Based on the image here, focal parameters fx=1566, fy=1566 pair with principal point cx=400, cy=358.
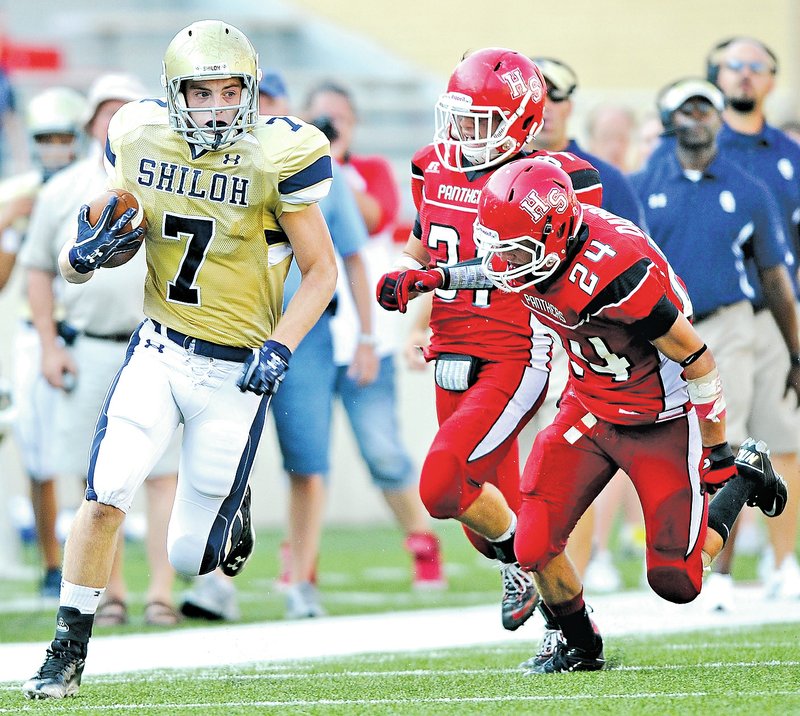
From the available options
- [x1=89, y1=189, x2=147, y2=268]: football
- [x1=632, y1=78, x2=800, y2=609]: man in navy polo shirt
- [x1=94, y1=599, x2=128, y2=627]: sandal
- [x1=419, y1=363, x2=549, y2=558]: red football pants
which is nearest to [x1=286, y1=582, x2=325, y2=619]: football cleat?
[x1=94, y1=599, x2=128, y2=627]: sandal

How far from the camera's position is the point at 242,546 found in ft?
15.1

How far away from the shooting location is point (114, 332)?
5926mm

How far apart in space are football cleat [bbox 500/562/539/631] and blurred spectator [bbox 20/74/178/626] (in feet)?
5.05

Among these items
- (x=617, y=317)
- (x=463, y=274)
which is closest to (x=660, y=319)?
(x=617, y=317)

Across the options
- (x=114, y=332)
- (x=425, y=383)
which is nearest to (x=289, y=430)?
(x=114, y=332)

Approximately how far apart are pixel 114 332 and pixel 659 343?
2.60 metres

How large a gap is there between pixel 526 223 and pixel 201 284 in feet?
3.10

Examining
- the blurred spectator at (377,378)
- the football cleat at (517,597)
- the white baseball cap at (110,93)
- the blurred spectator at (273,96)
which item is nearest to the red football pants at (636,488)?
the football cleat at (517,597)

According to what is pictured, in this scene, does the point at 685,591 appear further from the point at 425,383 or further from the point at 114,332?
the point at 425,383

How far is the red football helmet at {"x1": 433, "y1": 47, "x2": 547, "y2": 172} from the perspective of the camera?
452 centimetres

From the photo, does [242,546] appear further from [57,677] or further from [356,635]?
[356,635]

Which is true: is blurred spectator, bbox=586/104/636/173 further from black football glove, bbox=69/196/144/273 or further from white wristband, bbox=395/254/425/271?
black football glove, bbox=69/196/144/273

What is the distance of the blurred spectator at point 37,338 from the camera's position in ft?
21.4

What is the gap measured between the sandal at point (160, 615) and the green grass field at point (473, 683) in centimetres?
5
